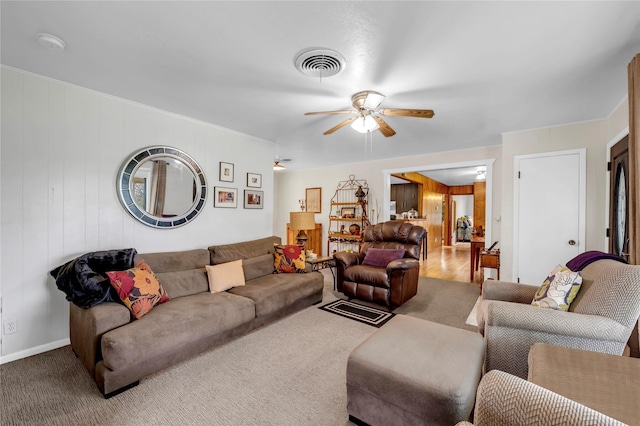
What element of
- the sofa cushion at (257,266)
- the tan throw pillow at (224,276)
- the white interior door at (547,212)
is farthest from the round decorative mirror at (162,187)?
the white interior door at (547,212)

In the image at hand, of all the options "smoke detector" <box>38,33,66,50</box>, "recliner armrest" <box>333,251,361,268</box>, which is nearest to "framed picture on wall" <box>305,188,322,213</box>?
"recliner armrest" <box>333,251,361,268</box>

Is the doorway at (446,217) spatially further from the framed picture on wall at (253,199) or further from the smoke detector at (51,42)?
the smoke detector at (51,42)

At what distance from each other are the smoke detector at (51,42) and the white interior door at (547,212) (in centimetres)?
507

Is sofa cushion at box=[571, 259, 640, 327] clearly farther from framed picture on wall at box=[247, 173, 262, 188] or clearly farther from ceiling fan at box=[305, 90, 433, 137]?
framed picture on wall at box=[247, 173, 262, 188]

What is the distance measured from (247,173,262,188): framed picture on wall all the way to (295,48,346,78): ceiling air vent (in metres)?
2.22

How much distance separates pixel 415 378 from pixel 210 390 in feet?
4.76

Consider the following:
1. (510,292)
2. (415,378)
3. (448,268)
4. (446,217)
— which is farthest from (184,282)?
(446,217)

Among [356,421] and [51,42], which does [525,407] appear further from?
[51,42]

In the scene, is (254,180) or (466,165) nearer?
(254,180)

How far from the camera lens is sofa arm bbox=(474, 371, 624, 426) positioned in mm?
559

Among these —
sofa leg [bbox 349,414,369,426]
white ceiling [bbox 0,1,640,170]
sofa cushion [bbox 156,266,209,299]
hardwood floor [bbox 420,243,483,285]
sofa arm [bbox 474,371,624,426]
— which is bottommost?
hardwood floor [bbox 420,243,483,285]

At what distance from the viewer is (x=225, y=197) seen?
3750 mm

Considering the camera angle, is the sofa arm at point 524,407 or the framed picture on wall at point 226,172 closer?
the sofa arm at point 524,407

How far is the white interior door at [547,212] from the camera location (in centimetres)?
338
